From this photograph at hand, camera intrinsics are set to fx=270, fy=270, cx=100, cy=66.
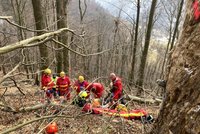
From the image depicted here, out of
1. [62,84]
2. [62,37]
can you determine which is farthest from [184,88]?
[62,37]

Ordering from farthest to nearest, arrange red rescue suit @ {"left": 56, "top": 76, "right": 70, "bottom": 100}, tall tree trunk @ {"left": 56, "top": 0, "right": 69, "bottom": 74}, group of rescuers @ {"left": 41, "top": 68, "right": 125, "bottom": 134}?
1. tall tree trunk @ {"left": 56, "top": 0, "right": 69, "bottom": 74}
2. red rescue suit @ {"left": 56, "top": 76, "right": 70, "bottom": 100}
3. group of rescuers @ {"left": 41, "top": 68, "right": 125, "bottom": 134}

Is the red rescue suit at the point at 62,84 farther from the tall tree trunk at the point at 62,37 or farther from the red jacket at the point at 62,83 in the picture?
the tall tree trunk at the point at 62,37

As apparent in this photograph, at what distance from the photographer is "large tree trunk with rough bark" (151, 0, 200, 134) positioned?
8.00 feet

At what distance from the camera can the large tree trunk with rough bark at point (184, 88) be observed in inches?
96.0

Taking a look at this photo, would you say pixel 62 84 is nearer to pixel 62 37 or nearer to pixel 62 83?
pixel 62 83

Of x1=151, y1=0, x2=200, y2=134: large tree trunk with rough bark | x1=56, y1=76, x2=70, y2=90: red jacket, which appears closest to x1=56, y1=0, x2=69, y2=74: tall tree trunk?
x1=56, y1=76, x2=70, y2=90: red jacket

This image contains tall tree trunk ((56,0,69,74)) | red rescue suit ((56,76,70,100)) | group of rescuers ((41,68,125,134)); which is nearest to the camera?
group of rescuers ((41,68,125,134))

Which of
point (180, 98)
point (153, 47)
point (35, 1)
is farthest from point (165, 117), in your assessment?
point (153, 47)

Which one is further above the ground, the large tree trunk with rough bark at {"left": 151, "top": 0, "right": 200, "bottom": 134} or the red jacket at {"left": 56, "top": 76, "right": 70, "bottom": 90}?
the large tree trunk with rough bark at {"left": 151, "top": 0, "right": 200, "bottom": 134}

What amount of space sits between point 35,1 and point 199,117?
377 inches

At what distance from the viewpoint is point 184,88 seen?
2648 millimetres

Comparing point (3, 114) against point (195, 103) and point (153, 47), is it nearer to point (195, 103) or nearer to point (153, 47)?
point (195, 103)

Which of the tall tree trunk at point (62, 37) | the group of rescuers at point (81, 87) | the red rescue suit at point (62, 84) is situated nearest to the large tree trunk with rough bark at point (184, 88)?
the group of rescuers at point (81, 87)

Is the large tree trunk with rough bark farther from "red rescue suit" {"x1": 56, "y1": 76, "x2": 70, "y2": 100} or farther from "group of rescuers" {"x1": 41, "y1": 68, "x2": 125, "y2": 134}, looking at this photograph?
"red rescue suit" {"x1": 56, "y1": 76, "x2": 70, "y2": 100}
